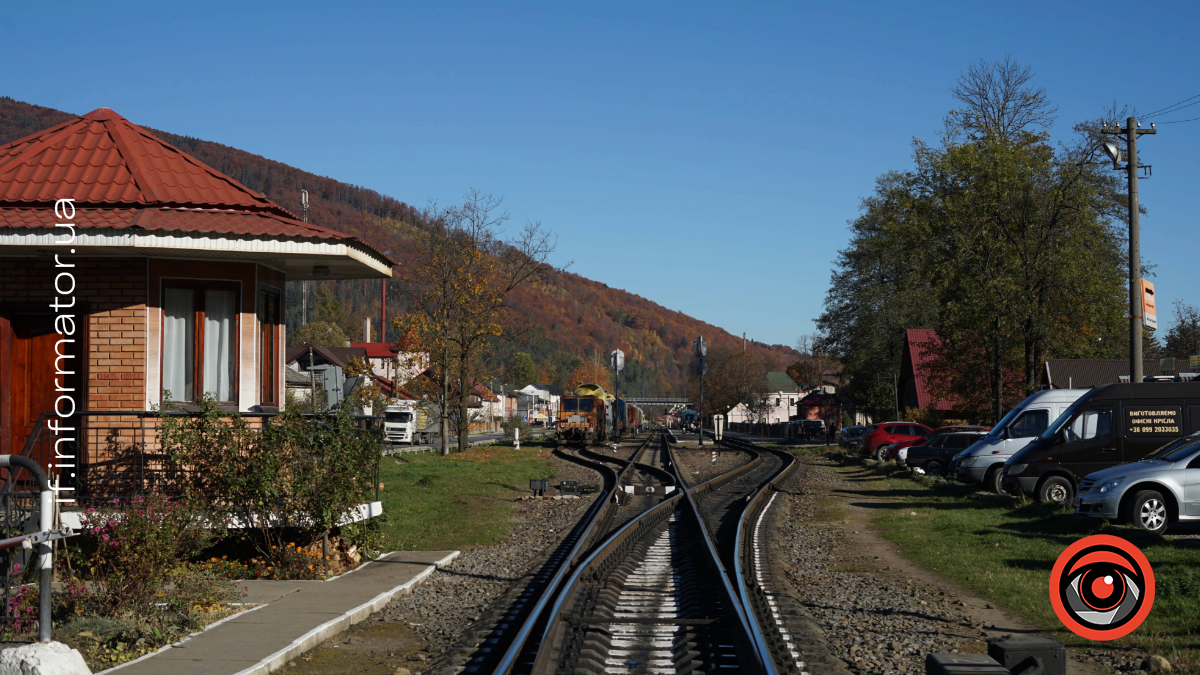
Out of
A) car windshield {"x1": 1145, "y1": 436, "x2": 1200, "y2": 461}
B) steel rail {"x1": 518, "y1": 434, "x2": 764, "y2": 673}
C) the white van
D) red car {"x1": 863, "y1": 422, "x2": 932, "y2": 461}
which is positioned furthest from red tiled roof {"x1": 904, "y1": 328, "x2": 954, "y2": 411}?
steel rail {"x1": 518, "y1": 434, "x2": 764, "y2": 673}

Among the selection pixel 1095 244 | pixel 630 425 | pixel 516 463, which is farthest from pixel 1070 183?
pixel 630 425

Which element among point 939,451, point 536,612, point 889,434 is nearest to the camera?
point 536,612

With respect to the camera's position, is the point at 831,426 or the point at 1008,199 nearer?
the point at 1008,199

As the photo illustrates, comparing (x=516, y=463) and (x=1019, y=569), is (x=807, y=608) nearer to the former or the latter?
(x=1019, y=569)

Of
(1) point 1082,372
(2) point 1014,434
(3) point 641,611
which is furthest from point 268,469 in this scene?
(1) point 1082,372

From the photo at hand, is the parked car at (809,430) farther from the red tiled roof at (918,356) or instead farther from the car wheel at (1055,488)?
the car wheel at (1055,488)

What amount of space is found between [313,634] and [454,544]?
7094 mm

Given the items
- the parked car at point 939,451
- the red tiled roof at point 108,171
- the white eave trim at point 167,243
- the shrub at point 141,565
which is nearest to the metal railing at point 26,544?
the shrub at point 141,565

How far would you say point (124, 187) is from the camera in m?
12.5

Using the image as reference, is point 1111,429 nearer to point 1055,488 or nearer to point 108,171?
point 1055,488

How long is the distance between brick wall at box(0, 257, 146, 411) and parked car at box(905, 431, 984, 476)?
2718 centimetres

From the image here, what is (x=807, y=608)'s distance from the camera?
10273 mm

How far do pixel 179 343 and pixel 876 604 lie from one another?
8.83 meters

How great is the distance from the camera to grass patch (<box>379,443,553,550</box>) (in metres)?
16.1
